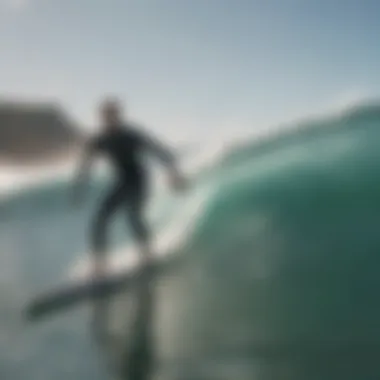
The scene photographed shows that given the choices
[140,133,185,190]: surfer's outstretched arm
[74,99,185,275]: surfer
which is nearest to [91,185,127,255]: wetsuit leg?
[74,99,185,275]: surfer

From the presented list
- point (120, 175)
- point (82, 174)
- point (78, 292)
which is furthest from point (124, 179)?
point (78, 292)

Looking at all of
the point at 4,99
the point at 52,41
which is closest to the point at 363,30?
the point at 52,41

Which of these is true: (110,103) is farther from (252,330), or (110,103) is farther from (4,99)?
(252,330)

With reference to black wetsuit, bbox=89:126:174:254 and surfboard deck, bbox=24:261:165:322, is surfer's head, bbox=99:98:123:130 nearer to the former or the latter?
black wetsuit, bbox=89:126:174:254

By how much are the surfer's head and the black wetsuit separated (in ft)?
0.06

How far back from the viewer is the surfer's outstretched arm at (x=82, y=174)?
2176 mm

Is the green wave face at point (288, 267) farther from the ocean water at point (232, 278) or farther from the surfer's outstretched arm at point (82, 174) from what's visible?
the surfer's outstretched arm at point (82, 174)

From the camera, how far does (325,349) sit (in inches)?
87.0

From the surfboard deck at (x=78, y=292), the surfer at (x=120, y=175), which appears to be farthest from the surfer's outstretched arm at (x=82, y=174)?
the surfboard deck at (x=78, y=292)

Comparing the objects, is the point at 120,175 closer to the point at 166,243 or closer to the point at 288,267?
the point at 166,243

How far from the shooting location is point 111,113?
86.4 inches

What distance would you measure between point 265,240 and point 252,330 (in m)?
0.26

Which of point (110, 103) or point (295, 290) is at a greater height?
point (110, 103)

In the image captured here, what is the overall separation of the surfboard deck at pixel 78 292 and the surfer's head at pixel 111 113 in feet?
1.31
